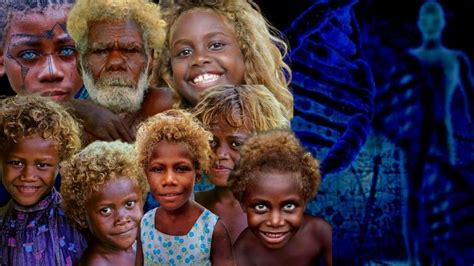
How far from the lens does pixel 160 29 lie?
447 centimetres

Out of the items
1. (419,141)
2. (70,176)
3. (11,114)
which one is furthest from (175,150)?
(419,141)

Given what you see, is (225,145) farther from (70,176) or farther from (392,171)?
(392,171)

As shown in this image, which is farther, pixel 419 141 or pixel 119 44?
pixel 419 141

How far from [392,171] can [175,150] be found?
8.04 feet

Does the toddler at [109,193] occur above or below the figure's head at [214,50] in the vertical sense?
below

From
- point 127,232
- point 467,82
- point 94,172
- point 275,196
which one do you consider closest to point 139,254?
point 127,232

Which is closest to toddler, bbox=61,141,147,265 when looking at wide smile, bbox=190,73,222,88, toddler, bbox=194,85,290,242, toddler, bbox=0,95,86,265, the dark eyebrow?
toddler, bbox=0,95,86,265

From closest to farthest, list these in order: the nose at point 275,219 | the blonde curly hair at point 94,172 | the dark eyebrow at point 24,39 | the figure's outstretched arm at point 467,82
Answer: the nose at point 275,219 → the blonde curly hair at point 94,172 → the dark eyebrow at point 24,39 → the figure's outstretched arm at point 467,82

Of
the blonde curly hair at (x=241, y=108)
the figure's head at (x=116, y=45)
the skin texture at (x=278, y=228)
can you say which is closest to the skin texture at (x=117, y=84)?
the figure's head at (x=116, y=45)

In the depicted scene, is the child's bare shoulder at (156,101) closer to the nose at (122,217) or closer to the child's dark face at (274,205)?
the nose at (122,217)

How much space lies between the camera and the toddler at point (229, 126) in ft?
13.2

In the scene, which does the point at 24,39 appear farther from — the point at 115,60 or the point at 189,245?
the point at 189,245

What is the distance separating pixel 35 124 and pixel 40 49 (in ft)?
2.19

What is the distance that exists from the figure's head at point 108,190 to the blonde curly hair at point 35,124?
10 cm
